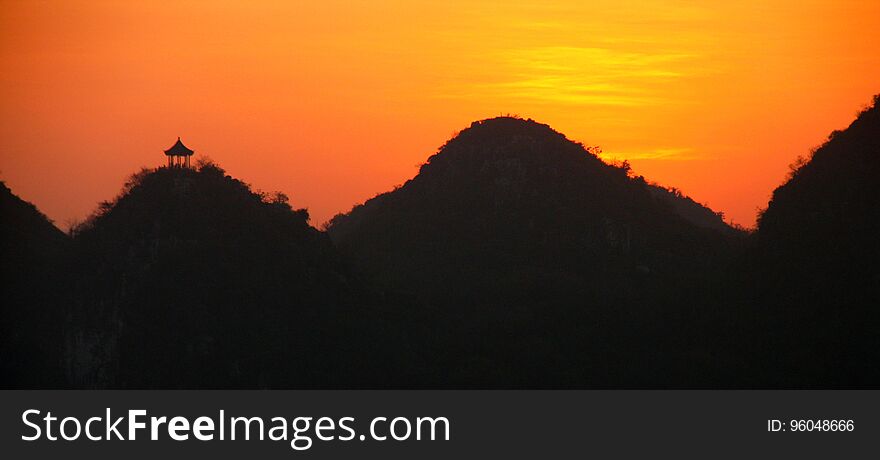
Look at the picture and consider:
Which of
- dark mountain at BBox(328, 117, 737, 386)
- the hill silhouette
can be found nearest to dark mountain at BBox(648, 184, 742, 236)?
dark mountain at BBox(328, 117, 737, 386)

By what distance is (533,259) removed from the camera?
148125 millimetres

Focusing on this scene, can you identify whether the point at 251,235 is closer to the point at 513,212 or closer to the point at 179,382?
the point at 179,382

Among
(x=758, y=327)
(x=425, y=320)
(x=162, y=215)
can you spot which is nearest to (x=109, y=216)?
(x=162, y=215)

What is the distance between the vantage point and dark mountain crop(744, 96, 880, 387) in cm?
11669

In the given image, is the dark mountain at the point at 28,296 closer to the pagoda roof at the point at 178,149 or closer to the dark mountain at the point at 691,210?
the pagoda roof at the point at 178,149

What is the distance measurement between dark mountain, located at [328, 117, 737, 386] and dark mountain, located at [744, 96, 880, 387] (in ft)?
21.3

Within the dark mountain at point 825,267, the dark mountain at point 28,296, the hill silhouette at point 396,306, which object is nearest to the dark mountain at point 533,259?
the hill silhouette at point 396,306

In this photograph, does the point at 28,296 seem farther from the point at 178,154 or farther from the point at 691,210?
the point at 691,210

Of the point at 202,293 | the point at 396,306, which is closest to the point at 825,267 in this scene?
the point at 396,306

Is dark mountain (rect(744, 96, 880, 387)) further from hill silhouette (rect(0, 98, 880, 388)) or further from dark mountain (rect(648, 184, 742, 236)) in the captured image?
dark mountain (rect(648, 184, 742, 236))

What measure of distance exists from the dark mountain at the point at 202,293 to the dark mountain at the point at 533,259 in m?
7.35

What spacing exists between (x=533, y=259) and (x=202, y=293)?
120 feet

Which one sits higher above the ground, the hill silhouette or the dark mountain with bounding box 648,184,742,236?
the dark mountain with bounding box 648,184,742,236

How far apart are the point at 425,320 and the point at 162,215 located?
Result: 19.7m
